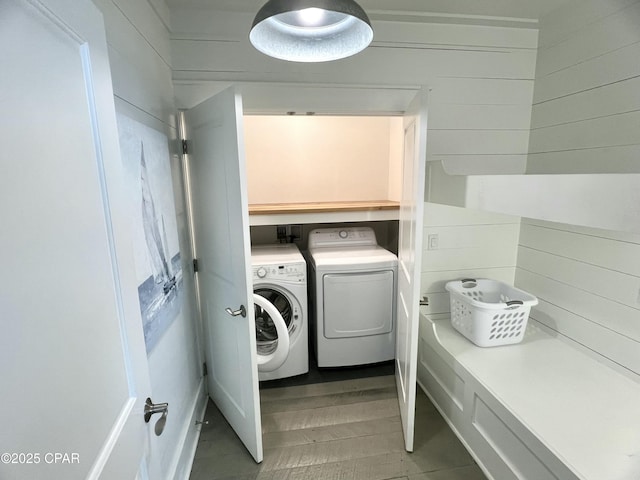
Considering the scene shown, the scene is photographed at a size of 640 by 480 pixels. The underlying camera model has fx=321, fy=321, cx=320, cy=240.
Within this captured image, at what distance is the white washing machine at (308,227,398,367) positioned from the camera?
7.99 feet

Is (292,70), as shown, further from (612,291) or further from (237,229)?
(612,291)

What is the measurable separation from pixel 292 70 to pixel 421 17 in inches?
32.6

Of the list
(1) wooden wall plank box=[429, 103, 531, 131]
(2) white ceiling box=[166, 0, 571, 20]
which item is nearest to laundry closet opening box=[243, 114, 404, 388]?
(1) wooden wall plank box=[429, 103, 531, 131]

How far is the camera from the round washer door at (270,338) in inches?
83.1

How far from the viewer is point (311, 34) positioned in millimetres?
1114

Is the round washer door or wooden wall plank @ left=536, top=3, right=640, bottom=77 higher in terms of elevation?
wooden wall plank @ left=536, top=3, right=640, bottom=77

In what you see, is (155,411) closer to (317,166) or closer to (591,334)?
(591,334)

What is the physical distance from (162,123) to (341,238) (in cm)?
164

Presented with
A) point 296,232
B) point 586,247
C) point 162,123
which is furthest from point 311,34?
point 296,232

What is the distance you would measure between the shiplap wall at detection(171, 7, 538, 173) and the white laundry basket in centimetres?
84

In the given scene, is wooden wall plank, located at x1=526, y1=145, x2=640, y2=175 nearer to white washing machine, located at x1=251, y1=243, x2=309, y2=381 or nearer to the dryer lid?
the dryer lid
